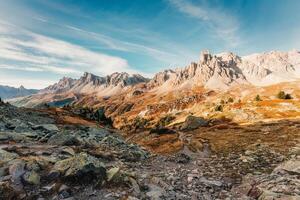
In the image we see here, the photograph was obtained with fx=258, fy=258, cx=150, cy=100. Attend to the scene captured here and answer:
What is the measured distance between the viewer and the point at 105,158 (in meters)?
27.7

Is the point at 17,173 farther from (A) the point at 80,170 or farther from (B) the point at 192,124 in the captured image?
(B) the point at 192,124

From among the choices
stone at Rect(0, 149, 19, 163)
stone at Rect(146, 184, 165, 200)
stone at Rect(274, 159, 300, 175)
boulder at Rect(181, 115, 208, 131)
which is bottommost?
boulder at Rect(181, 115, 208, 131)

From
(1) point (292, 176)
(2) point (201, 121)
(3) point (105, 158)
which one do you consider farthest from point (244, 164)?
(2) point (201, 121)

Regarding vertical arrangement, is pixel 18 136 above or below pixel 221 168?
above

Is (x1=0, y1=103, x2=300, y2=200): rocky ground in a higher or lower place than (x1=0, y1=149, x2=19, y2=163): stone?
lower

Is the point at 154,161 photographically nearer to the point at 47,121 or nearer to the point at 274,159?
the point at 274,159

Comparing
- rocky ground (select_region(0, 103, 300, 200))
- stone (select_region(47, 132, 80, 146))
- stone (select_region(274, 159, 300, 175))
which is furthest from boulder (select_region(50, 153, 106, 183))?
stone (select_region(274, 159, 300, 175))

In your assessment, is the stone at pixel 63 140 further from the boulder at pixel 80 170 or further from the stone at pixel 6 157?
the boulder at pixel 80 170

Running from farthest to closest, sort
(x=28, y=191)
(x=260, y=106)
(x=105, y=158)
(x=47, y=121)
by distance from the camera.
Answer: (x=260, y=106) → (x=47, y=121) → (x=105, y=158) → (x=28, y=191)

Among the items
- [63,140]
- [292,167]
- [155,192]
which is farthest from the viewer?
[63,140]

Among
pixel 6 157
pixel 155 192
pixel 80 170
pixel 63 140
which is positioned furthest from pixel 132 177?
pixel 63 140

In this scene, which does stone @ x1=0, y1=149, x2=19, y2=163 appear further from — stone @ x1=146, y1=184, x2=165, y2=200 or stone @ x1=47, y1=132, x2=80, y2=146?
stone @ x1=146, y1=184, x2=165, y2=200

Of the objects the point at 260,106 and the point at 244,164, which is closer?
the point at 244,164

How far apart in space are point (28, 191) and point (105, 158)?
11.7 meters
